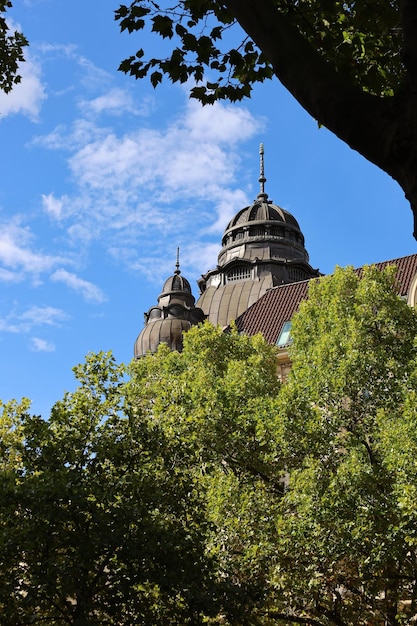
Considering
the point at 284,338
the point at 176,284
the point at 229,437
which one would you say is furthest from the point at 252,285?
the point at 229,437

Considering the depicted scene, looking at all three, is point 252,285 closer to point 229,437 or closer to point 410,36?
point 229,437

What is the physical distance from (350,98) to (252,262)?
48.0 m

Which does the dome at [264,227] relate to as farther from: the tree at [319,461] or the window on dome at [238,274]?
the tree at [319,461]

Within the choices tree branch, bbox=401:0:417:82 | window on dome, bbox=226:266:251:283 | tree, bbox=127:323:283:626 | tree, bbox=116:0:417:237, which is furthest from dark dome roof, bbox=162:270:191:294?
tree branch, bbox=401:0:417:82

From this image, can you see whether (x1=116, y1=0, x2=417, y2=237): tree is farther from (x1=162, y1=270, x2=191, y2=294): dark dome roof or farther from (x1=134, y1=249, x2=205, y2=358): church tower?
(x1=162, y1=270, x2=191, y2=294): dark dome roof

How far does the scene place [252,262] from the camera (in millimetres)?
53844

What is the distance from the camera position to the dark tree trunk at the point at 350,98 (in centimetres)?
561

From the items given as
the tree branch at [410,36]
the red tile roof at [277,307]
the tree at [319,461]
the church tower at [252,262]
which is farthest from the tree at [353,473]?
the church tower at [252,262]

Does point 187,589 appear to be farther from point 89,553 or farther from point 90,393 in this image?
point 90,393

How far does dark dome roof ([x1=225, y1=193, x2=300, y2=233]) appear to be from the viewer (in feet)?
192

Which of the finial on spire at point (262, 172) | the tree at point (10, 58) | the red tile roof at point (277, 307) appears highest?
the finial on spire at point (262, 172)

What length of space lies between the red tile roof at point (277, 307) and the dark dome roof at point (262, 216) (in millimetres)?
15652

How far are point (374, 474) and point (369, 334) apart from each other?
5.38 meters

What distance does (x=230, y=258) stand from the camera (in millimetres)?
56500
